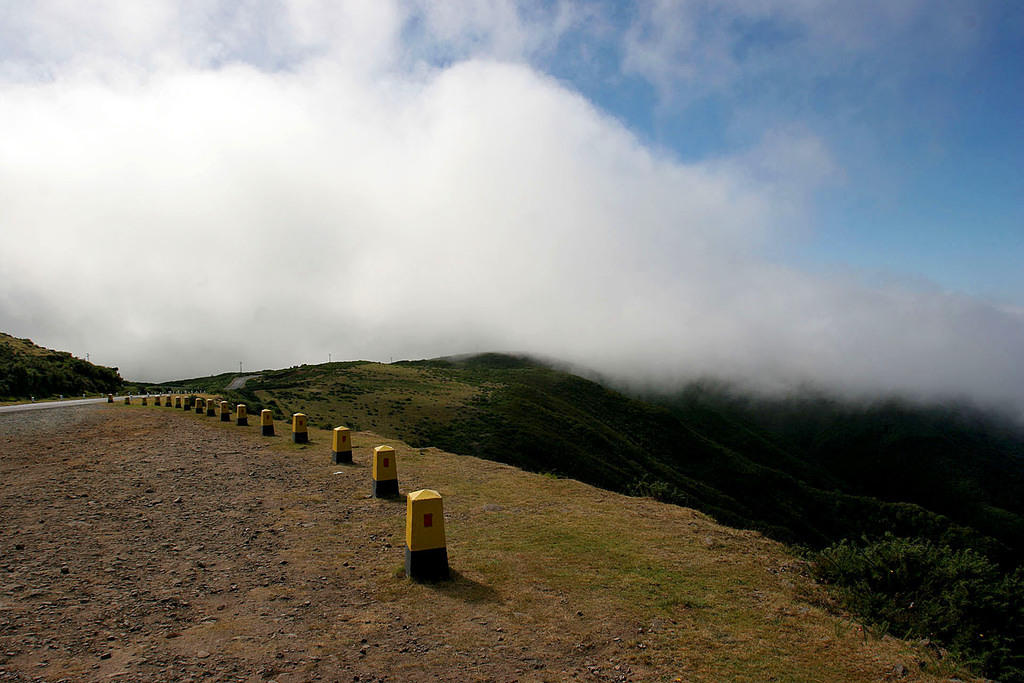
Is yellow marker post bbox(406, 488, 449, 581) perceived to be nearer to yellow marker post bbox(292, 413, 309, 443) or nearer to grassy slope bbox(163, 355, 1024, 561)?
grassy slope bbox(163, 355, 1024, 561)

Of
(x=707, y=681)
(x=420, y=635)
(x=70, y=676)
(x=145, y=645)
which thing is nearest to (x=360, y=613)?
(x=420, y=635)

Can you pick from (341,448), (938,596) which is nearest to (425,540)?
(938,596)

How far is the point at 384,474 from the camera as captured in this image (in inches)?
422

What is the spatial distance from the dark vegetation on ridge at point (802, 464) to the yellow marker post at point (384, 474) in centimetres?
652

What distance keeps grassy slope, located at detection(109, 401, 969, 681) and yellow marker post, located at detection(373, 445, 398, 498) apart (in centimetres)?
33

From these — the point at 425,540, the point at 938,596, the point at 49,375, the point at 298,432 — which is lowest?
the point at 938,596

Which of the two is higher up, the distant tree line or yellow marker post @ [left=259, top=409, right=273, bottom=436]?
the distant tree line

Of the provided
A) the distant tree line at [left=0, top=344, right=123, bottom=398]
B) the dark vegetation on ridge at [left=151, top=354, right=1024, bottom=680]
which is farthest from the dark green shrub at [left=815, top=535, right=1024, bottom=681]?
the distant tree line at [left=0, top=344, right=123, bottom=398]

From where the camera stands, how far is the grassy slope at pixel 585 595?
16.9ft

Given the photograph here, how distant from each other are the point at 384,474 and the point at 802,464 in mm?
122015

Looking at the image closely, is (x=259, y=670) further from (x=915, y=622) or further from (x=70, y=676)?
(x=915, y=622)

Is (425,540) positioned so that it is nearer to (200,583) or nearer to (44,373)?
(200,583)

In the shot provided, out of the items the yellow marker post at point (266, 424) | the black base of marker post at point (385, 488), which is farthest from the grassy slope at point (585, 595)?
the yellow marker post at point (266, 424)

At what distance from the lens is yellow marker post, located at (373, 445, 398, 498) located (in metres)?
10.7
